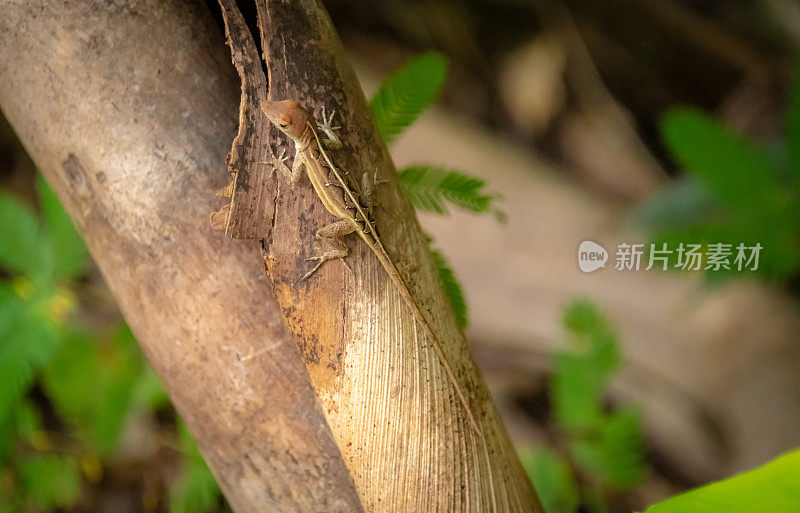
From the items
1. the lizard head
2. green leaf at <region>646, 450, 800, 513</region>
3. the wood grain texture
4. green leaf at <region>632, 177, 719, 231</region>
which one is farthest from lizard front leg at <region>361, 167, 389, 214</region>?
green leaf at <region>632, 177, 719, 231</region>

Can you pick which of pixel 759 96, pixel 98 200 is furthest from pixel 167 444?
pixel 759 96

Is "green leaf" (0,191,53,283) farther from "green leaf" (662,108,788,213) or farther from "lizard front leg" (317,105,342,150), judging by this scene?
"green leaf" (662,108,788,213)

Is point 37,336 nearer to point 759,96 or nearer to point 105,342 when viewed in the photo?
point 105,342

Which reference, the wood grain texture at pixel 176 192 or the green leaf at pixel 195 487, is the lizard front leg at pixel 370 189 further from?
the green leaf at pixel 195 487

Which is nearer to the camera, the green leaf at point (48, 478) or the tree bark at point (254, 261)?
the tree bark at point (254, 261)

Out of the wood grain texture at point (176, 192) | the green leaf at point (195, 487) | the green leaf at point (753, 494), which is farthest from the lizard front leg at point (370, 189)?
the green leaf at point (195, 487)

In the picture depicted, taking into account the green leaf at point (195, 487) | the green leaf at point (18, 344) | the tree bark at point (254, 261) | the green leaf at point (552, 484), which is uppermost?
the tree bark at point (254, 261)
